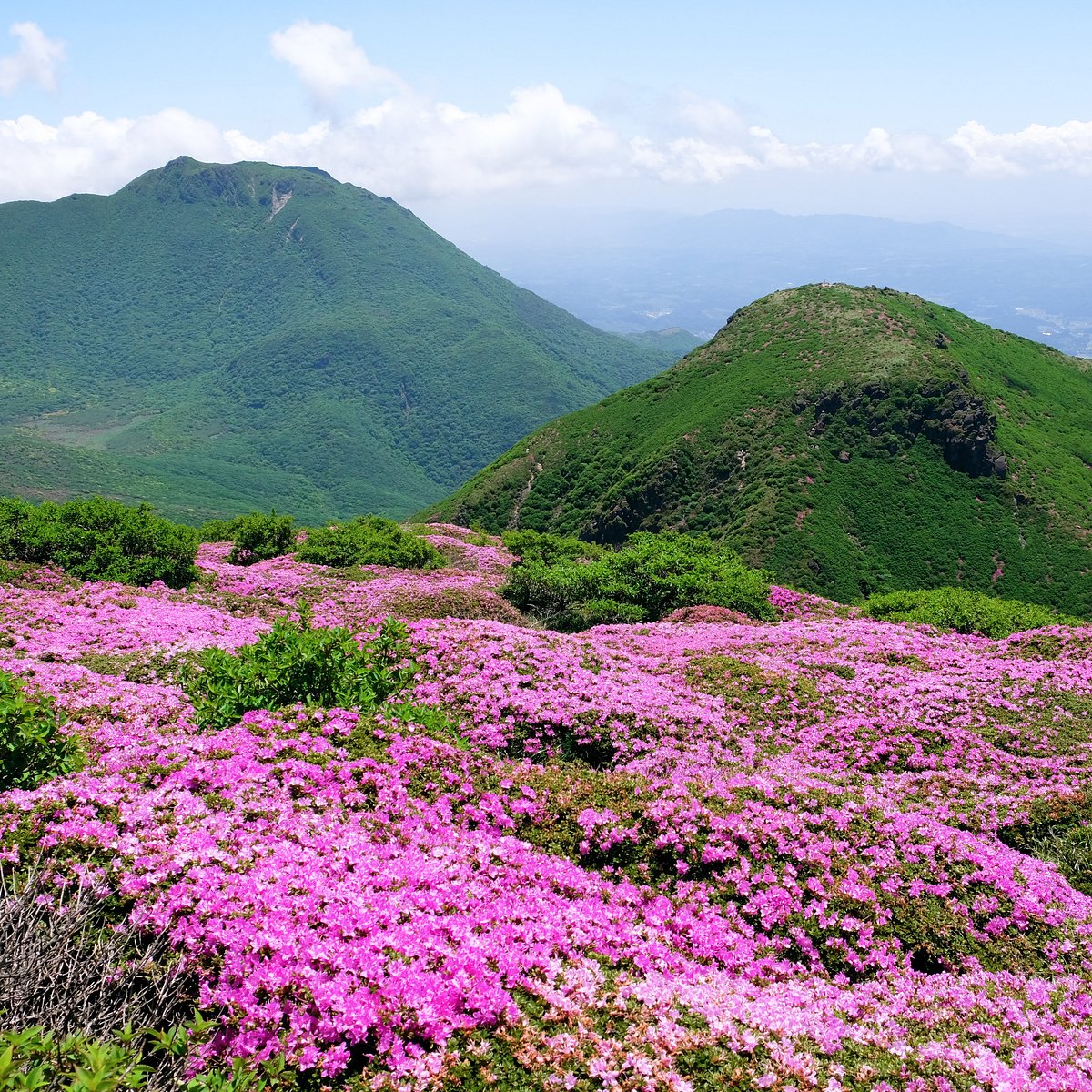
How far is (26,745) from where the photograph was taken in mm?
7371

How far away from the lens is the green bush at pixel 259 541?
32.6 metres

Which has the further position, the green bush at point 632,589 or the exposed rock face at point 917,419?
the exposed rock face at point 917,419

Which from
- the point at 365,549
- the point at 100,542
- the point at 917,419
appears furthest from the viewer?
the point at 917,419

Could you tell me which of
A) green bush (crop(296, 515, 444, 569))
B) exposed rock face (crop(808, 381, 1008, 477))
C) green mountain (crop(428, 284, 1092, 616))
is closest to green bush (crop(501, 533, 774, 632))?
green bush (crop(296, 515, 444, 569))

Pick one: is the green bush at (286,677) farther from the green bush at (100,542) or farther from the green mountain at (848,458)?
the green mountain at (848,458)

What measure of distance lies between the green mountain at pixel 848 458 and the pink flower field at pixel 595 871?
56.6 m

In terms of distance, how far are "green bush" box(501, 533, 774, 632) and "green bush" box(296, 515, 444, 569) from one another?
536 cm

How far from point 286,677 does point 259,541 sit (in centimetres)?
2475

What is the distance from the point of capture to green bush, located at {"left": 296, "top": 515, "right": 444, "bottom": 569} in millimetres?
30169

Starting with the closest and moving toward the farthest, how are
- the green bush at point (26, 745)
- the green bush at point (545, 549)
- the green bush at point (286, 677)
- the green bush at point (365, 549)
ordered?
the green bush at point (26, 745), the green bush at point (286, 677), the green bush at point (365, 549), the green bush at point (545, 549)

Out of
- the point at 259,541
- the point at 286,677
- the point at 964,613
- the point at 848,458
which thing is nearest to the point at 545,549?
the point at 259,541

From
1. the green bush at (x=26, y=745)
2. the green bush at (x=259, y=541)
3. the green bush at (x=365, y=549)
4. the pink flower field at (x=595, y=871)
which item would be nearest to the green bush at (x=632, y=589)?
the green bush at (x=365, y=549)

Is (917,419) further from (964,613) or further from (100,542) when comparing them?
(100,542)

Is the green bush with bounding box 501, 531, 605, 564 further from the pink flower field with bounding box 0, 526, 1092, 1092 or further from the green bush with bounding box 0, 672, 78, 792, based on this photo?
the green bush with bounding box 0, 672, 78, 792
